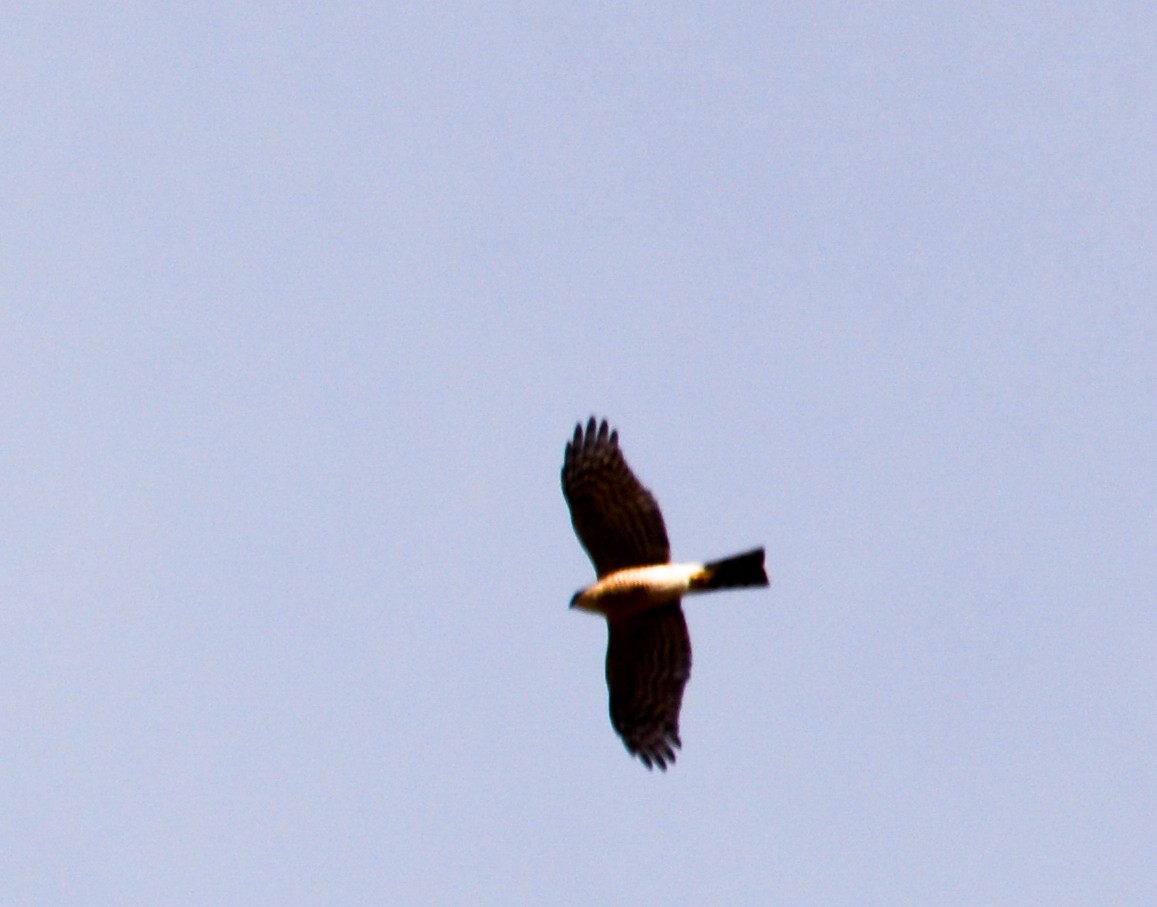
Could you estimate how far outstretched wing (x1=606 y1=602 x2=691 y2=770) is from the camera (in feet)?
66.1

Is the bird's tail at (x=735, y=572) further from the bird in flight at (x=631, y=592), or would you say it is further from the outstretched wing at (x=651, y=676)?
the outstretched wing at (x=651, y=676)

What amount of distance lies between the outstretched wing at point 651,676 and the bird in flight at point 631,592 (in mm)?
10

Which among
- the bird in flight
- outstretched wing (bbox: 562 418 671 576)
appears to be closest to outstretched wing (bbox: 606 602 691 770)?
the bird in flight

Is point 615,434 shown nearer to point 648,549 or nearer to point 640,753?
point 648,549

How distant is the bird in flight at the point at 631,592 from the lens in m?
19.9

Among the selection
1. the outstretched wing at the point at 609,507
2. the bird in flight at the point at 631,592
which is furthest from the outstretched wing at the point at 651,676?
the outstretched wing at the point at 609,507

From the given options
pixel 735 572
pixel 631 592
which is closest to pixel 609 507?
pixel 631 592

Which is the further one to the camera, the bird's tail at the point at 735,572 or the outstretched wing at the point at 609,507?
the outstretched wing at the point at 609,507

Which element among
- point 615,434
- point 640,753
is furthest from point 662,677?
point 615,434

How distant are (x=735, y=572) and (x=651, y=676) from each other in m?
1.60

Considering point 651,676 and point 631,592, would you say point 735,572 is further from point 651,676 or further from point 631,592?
point 651,676

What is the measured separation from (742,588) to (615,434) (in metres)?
2.11

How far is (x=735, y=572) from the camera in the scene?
19.4m

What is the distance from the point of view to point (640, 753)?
2028cm
